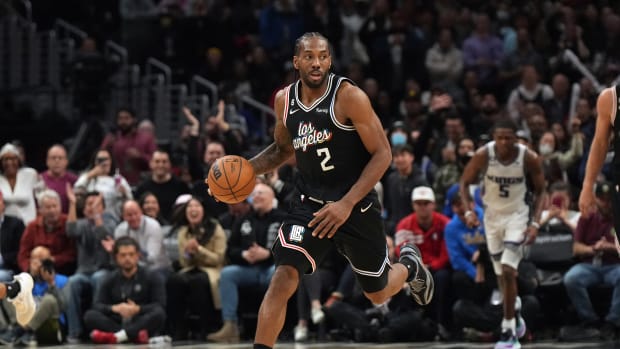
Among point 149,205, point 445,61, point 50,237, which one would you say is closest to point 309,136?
point 149,205

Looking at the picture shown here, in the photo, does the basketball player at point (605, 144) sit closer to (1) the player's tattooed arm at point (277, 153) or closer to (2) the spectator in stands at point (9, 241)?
(1) the player's tattooed arm at point (277, 153)

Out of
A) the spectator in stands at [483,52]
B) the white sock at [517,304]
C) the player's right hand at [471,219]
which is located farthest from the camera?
the spectator in stands at [483,52]

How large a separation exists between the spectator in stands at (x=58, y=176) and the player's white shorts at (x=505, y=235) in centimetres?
552

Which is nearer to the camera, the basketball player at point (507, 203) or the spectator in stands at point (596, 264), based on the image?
the basketball player at point (507, 203)

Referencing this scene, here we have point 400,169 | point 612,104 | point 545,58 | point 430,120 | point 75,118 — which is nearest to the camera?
point 612,104

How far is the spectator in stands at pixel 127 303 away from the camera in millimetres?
13055

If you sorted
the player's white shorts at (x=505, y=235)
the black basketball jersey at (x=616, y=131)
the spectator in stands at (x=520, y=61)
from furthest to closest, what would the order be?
the spectator in stands at (x=520, y=61)
the player's white shorts at (x=505, y=235)
the black basketball jersey at (x=616, y=131)

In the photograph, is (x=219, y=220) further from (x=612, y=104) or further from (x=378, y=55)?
(x=612, y=104)

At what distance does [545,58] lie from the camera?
56.6 ft

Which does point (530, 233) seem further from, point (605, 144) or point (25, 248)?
point (25, 248)

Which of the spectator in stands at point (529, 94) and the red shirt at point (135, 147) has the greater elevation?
the spectator in stands at point (529, 94)

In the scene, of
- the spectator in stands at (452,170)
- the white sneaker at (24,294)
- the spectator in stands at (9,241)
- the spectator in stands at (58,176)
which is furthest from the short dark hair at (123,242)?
the spectator in stands at (452,170)

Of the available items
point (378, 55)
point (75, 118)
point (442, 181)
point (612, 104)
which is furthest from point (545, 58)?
point (612, 104)

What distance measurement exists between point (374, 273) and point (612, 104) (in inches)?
82.4
